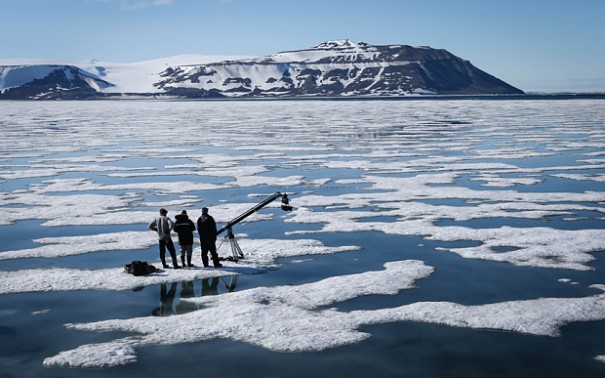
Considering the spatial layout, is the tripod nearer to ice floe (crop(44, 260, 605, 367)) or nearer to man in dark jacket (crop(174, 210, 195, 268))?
man in dark jacket (crop(174, 210, 195, 268))

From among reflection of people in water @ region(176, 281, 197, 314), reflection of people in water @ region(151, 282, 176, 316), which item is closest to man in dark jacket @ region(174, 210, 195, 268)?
reflection of people in water @ region(176, 281, 197, 314)

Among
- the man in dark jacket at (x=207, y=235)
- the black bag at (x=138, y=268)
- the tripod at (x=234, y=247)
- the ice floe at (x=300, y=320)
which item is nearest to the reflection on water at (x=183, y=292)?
the ice floe at (x=300, y=320)

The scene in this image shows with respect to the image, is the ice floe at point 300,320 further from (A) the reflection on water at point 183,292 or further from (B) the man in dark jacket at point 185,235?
(B) the man in dark jacket at point 185,235

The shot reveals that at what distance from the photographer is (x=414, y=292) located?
15.8 metres

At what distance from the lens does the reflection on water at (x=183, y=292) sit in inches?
580

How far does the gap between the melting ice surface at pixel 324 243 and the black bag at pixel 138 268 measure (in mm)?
214

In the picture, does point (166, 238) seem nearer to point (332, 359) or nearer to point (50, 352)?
point (50, 352)

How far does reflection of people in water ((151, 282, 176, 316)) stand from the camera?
14594 mm

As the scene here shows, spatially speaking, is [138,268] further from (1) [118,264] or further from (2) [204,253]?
(2) [204,253]

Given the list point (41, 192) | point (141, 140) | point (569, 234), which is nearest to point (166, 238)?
point (569, 234)

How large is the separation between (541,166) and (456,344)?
1138 inches

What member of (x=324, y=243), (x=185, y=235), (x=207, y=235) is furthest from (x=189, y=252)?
(x=324, y=243)

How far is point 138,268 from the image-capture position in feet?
56.9

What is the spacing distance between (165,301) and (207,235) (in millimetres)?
3071
